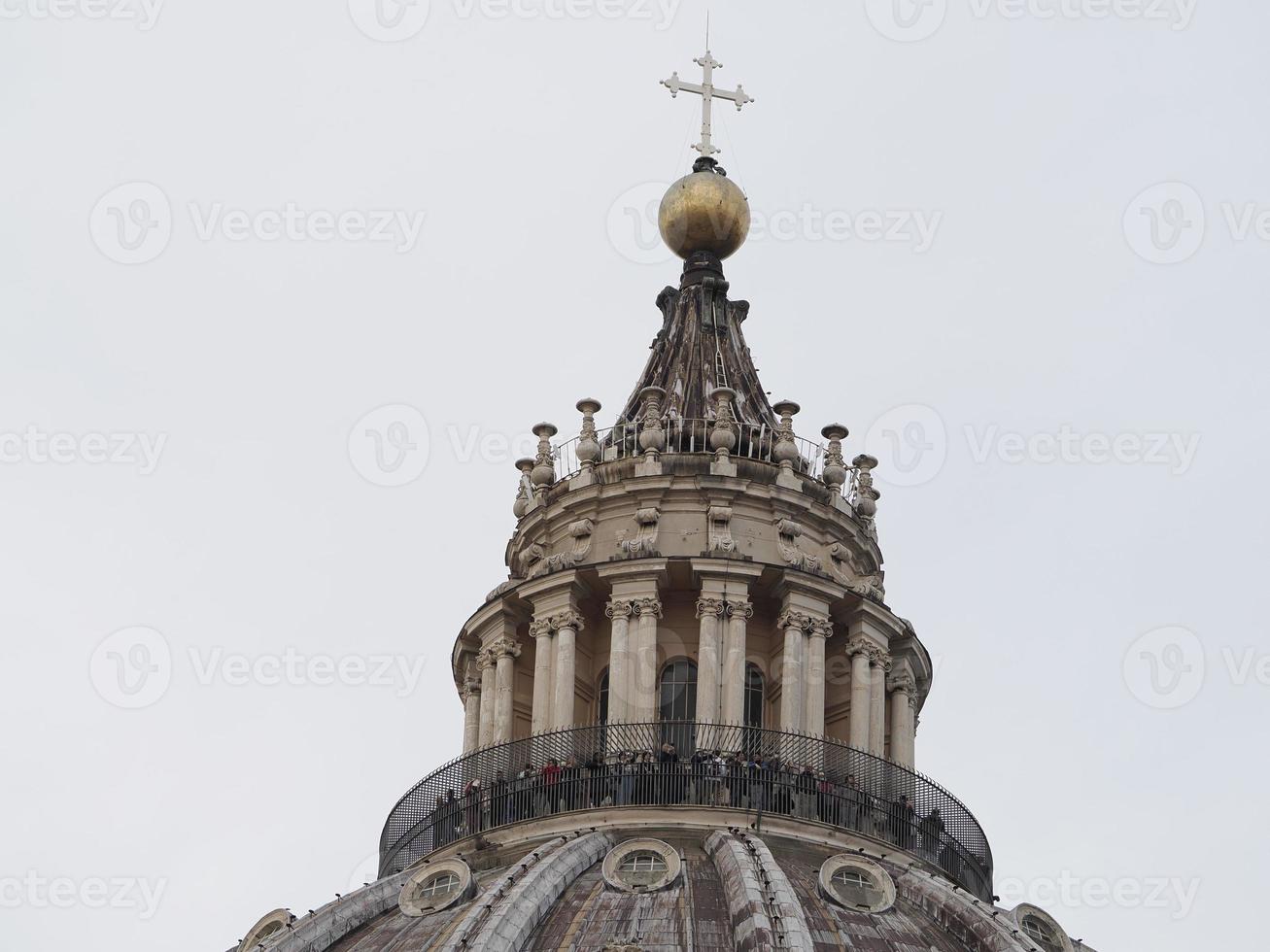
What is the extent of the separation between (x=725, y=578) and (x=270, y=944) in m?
12.4

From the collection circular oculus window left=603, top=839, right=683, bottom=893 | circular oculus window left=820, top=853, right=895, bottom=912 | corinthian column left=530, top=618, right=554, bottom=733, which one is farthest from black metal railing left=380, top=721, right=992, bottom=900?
circular oculus window left=820, top=853, right=895, bottom=912

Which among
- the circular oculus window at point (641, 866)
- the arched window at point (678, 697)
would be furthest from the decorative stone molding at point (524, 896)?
the arched window at point (678, 697)

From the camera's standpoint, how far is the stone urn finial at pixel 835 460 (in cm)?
6469

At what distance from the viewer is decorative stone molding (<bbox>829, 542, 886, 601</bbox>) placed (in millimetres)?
63688

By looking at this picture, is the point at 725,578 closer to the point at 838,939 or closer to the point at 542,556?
the point at 542,556

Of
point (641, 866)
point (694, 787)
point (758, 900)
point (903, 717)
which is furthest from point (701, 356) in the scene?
point (758, 900)

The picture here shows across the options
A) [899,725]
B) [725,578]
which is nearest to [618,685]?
[725,578]

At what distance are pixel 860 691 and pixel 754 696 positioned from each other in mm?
2299

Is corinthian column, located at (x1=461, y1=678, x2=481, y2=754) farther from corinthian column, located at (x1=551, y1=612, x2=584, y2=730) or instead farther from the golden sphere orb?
the golden sphere orb

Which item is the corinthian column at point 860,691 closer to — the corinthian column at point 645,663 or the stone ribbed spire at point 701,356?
the corinthian column at point 645,663

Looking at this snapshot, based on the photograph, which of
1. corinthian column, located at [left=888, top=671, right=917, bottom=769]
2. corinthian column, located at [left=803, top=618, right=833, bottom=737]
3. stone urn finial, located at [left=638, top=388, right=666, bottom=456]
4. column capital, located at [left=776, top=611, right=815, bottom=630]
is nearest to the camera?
corinthian column, located at [left=803, top=618, right=833, bottom=737]

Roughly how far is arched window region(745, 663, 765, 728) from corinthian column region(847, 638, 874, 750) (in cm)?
197

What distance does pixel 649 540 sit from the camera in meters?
62.3

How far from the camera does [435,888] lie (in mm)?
56375
